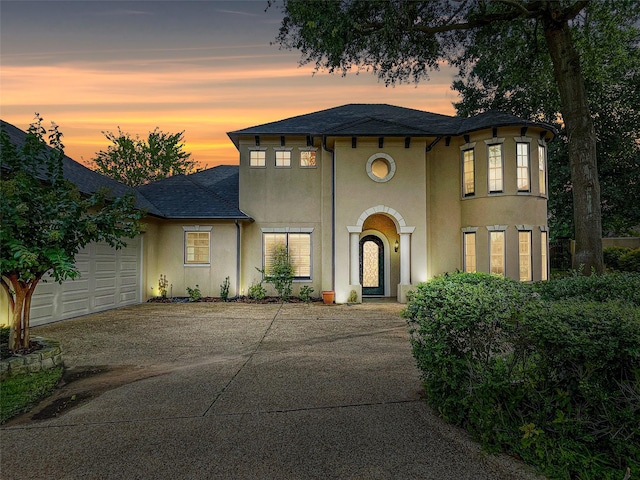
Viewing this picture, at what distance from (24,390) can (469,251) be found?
480 inches

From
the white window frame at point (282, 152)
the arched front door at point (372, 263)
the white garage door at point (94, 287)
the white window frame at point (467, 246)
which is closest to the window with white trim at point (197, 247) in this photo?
the white garage door at point (94, 287)

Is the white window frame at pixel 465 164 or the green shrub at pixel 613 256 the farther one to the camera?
the green shrub at pixel 613 256

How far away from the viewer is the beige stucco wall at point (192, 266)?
41.1 feet

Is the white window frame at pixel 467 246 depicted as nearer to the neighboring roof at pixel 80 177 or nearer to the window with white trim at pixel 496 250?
the window with white trim at pixel 496 250

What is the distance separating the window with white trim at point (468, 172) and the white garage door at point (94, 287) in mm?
11589

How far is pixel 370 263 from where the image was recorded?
43.7 feet

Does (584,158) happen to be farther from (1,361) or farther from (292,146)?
(1,361)

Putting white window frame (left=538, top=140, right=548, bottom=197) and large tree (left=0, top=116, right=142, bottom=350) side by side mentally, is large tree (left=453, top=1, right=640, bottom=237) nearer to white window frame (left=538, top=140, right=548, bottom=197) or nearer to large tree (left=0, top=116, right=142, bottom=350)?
white window frame (left=538, top=140, right=548, bottom=197)

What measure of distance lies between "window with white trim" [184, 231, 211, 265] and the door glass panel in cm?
581

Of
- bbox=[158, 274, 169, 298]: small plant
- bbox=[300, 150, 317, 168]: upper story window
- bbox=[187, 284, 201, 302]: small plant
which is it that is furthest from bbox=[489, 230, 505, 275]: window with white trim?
bbox=[158, 274, 169, 298]: small plant

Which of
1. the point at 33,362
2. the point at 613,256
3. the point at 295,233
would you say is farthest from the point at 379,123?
the point at 613,256

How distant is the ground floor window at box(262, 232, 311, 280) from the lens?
1278 centimetres

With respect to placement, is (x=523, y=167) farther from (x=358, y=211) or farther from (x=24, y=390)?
(x=24, y=390)

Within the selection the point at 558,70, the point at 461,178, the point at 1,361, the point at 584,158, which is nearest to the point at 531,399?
the point at 1,361
